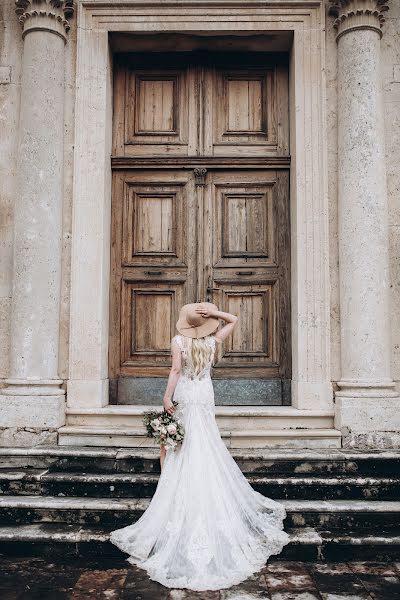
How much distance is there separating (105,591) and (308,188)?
4.24 metres

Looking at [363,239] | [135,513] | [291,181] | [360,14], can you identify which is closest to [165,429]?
[135,513]

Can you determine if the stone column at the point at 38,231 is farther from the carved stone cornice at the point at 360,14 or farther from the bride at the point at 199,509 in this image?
the carved stone cornice at the point at 360,14

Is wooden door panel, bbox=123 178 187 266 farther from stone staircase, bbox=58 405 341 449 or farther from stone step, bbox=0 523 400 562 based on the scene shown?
stone step, bbox=0 523 400 562

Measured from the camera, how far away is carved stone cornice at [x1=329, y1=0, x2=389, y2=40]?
20.6 ft

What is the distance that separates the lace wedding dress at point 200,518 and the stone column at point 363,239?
4.93ft

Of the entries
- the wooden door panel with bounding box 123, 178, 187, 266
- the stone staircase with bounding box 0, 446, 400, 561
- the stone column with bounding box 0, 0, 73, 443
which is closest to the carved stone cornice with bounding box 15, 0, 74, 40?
the stone column with bounding box 0, 0, 73, 443

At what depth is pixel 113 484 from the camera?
5195 millimetres

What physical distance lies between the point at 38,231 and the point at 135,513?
2.93 metres

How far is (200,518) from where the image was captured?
171 inches

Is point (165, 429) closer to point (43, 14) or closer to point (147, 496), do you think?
point (147, 496)

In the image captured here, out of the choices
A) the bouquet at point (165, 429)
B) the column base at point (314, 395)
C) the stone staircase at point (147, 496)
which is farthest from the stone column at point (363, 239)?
the bouquet at point (165, 429)

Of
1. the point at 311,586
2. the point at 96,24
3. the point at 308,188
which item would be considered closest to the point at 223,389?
the point at 308,188

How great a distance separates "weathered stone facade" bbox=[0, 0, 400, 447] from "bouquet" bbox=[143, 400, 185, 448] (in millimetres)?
1541

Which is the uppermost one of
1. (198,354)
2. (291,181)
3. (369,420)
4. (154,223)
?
(291,181)
